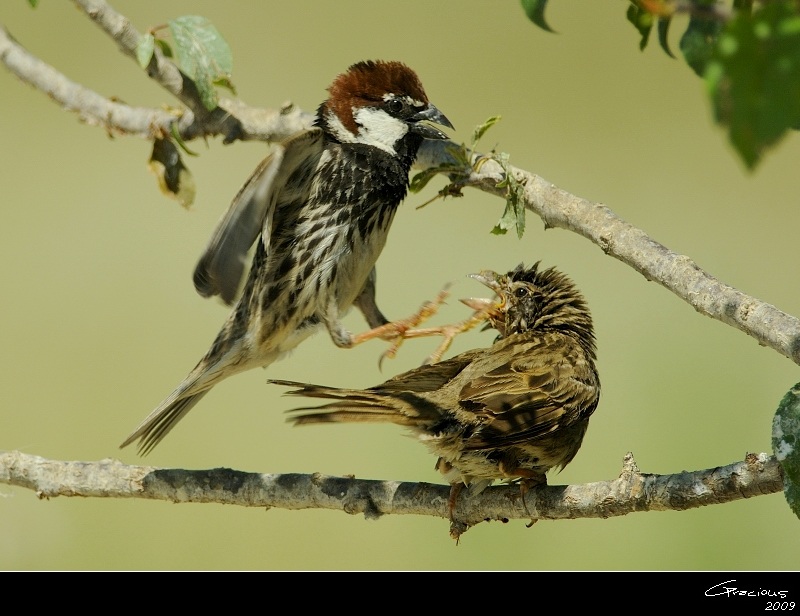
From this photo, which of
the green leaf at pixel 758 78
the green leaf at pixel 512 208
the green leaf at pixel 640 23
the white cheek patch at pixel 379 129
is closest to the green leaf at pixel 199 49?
the white cheek patch at pixel 379 129

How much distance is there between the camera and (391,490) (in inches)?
89.3

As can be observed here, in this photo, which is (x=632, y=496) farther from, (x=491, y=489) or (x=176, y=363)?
(x=176, y=363)

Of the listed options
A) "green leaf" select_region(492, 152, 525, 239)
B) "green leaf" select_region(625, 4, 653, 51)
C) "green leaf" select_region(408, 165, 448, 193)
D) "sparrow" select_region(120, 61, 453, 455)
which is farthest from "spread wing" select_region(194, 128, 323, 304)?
"green leaf" select_region(625, 4, 653, 51)

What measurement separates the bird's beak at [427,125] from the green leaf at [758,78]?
6.84 ft

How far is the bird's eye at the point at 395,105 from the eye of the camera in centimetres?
301

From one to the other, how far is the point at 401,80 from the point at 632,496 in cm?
A: 163

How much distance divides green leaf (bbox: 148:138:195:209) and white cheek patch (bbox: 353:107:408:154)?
1.74 feet

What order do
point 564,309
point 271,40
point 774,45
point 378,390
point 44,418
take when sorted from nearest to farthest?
point 774,45
point 378,390
point 564,309
point 44,418
point 271,40

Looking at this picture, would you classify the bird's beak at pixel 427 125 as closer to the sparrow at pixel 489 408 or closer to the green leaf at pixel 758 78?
the sparrow at pixel 489 408

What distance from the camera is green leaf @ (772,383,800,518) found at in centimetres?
162

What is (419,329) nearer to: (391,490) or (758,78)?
(391,490)

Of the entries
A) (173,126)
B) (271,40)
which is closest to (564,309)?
(173,126)

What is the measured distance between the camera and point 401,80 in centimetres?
304

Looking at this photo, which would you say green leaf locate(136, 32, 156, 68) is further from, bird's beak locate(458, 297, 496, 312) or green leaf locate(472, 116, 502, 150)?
bird's beak locate(458, 297, 496, 312)
